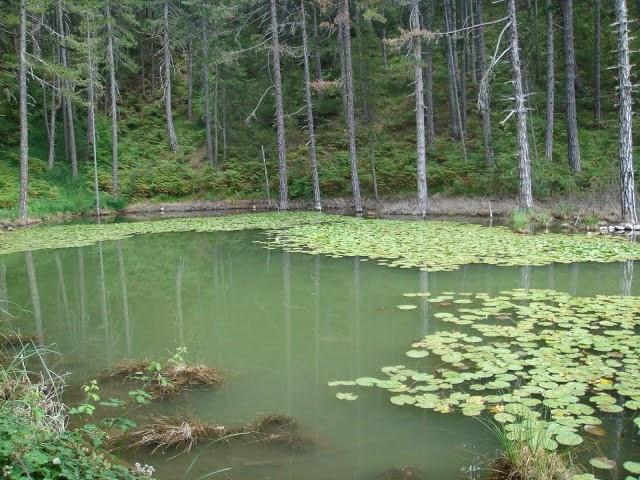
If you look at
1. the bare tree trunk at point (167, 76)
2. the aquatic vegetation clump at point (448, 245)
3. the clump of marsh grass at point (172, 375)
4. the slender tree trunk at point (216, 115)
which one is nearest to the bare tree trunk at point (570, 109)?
the aquatic vegetation clump at point (448, 245)

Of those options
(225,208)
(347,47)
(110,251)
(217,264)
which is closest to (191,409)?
(217,264)

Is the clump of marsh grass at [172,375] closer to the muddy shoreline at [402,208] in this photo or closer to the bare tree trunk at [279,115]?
the muddy shoreline at [402,208]

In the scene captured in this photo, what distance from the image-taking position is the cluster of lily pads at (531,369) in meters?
3.67

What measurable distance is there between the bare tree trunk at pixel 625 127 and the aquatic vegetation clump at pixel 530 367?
7722mm

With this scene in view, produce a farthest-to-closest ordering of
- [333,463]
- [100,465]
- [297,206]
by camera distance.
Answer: [297,206], [333,463], [100,465]

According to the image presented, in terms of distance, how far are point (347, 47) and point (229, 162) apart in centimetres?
932

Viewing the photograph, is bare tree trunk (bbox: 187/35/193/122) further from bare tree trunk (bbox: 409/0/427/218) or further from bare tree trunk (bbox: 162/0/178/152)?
bare tree trunk (bbox: 409/0/427/218)

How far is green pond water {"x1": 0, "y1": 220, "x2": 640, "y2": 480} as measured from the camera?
3439 mm

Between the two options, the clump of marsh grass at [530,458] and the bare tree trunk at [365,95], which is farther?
the bare tree trunk at [365,95]

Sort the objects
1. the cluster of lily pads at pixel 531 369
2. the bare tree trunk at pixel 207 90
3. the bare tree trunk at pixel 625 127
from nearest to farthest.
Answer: the cluster of lily pads at pixel 531 369, the bare tree trunk at pixel 625 127, the bare tree trunk at pixel 207 90

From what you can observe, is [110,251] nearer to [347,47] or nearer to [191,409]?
[191,409]

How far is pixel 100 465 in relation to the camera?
276 cm

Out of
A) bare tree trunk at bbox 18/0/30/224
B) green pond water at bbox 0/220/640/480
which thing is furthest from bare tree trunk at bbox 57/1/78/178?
green pond water at bbox 0/220/640/480

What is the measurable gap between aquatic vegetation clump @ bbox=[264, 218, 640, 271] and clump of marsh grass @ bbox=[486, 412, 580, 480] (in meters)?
5.63
